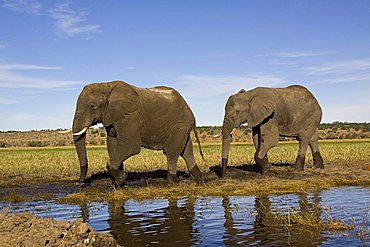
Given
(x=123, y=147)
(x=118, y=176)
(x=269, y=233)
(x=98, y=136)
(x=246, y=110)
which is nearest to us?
(x=269, y=233)

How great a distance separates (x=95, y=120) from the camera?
15.5 meters

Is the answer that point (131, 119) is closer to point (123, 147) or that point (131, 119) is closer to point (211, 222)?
point (123, 147)

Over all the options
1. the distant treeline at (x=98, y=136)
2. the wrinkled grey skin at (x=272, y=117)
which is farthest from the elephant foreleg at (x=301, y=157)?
the distant treeline at (x=98, y=136)

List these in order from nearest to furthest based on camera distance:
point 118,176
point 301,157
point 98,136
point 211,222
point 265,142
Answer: point 211,222 < point 118,176 < point 265,142 < point 301,157 < point 98,136

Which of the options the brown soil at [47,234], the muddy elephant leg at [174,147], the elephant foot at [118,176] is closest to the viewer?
the brown soil at [47,234]

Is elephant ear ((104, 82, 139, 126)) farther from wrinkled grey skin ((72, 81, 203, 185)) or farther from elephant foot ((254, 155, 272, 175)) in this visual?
elephant foot ((254, 155, 272, 175))

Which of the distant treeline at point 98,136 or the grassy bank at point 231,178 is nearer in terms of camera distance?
the grassy bank at point 231,178

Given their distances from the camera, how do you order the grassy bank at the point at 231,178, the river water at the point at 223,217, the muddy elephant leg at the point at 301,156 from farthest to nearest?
the muddy elephant leg at the point at 301,156
the grassy bank at the point at 231,178
the river water at the point at 223,217

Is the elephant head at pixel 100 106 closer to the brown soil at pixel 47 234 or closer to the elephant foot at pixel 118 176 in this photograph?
the elephant foot at pixel 118 176

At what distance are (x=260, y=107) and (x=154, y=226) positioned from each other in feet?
33.0

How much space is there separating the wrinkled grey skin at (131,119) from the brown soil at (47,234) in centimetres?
762

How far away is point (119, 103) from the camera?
606 inches

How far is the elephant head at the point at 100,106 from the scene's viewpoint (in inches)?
605

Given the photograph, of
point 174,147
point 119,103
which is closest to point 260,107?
point 174,147
